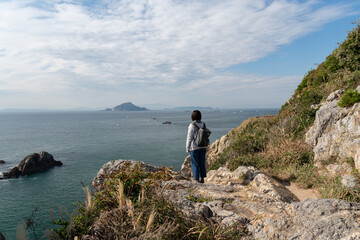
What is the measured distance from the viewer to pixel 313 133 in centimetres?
1004

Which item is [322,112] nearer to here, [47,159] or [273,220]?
[273,220]

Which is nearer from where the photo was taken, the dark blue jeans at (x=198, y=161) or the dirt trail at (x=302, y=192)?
the dirt trail at (x=302, y=192)

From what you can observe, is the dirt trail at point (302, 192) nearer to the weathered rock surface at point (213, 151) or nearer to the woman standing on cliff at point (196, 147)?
the woman standing on cliff at point (196, 147)

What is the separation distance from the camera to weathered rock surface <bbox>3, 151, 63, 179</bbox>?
A: 33.5 metres

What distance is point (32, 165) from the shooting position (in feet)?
116

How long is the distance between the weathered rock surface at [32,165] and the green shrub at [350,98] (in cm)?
3928

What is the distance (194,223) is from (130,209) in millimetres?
1077

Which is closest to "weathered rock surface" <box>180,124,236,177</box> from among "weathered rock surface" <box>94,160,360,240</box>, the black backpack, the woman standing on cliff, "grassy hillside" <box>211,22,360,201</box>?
"grassy hillside" <box>211,22,360,201</box>

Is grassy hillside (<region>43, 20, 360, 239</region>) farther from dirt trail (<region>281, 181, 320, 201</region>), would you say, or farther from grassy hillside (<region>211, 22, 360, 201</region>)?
dirt trail (<region>281, 181, 320, 201</region>)

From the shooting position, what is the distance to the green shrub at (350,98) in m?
8.66

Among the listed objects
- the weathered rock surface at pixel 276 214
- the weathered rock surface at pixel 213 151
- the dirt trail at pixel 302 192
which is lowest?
the weathered rock surface at pixel 213 151

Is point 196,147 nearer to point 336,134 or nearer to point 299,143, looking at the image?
point 299,143

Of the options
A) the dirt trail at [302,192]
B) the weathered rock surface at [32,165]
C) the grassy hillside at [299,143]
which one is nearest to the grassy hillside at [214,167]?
the grassy hillside at [299,143]

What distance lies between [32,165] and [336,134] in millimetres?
39817
